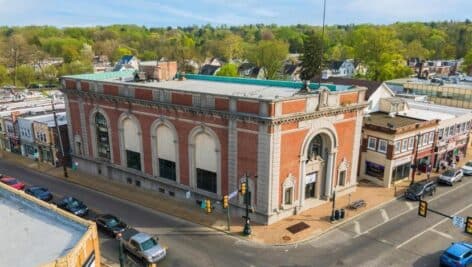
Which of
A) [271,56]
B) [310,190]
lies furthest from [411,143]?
[271,56]

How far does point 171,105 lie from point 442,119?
34.4 meters

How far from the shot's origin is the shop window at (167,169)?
38125mm

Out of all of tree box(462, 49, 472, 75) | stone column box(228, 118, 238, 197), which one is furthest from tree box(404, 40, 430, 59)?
stone column box(228, 118, 238, 197)

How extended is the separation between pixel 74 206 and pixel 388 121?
35.7 m

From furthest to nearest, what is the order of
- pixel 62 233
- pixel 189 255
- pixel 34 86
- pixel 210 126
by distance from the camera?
pixel 34 86
pixel 210 126
pixel 189 255
pixel 62 233

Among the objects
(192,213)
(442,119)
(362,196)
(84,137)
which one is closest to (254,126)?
(192,213)

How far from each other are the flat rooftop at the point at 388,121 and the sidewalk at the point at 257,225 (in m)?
6.74

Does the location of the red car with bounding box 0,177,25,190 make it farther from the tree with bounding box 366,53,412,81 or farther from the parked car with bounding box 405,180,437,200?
the tree with bounding box 366,53,412,81

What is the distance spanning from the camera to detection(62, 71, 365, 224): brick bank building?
→ 31391 mm

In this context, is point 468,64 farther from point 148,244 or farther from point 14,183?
point 14,183

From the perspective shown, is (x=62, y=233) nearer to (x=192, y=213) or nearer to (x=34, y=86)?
(x=192, y=213)

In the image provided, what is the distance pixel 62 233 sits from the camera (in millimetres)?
17547

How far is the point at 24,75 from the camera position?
106938mm

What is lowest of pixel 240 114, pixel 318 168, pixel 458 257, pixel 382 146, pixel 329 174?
pixel 458 257
